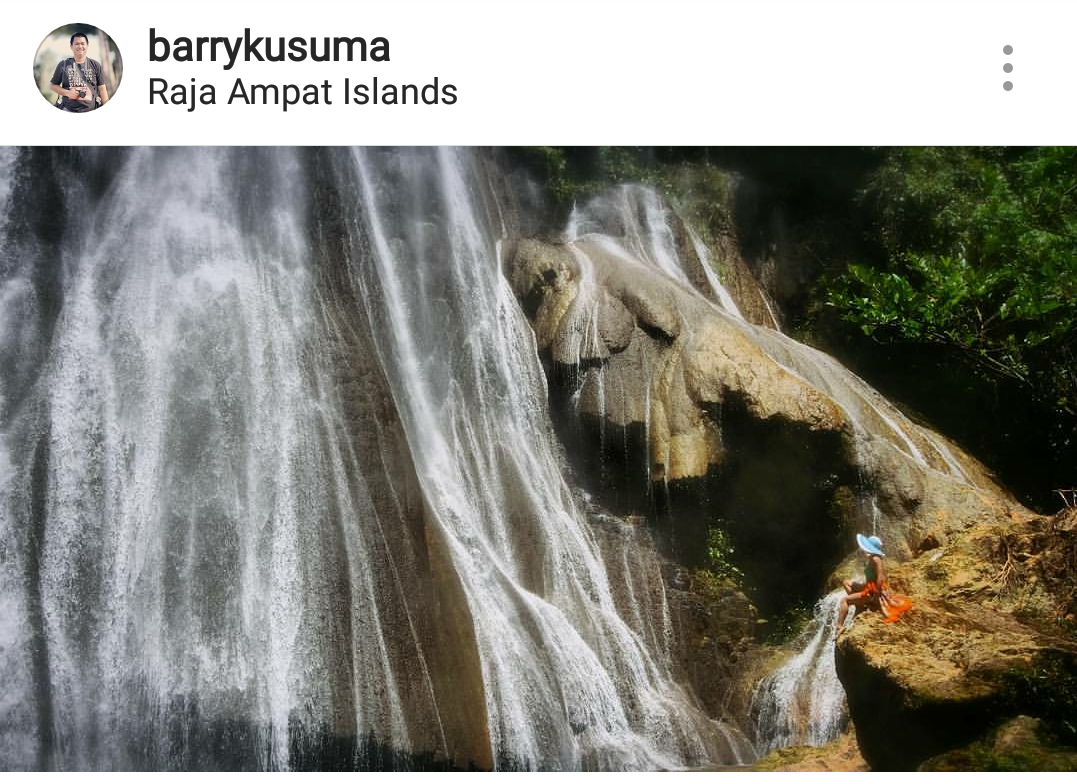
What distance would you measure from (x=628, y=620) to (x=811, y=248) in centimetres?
278

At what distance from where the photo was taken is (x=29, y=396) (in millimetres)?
4391

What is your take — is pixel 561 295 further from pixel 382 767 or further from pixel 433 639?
pixel 382 767

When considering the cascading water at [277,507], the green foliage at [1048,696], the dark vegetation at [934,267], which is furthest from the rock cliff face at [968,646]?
the cascading water at [277,507]

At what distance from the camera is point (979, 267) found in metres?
5.11

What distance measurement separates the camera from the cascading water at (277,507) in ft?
13.8

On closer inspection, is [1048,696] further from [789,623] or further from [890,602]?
[789,623]

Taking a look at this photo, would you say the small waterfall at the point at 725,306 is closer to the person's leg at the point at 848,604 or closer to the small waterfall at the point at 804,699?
the person's leg at the point at 848,604

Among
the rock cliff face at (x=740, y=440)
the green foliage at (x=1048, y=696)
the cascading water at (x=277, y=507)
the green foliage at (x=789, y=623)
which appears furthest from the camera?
the rock cliff face at (x=740, y=440)
